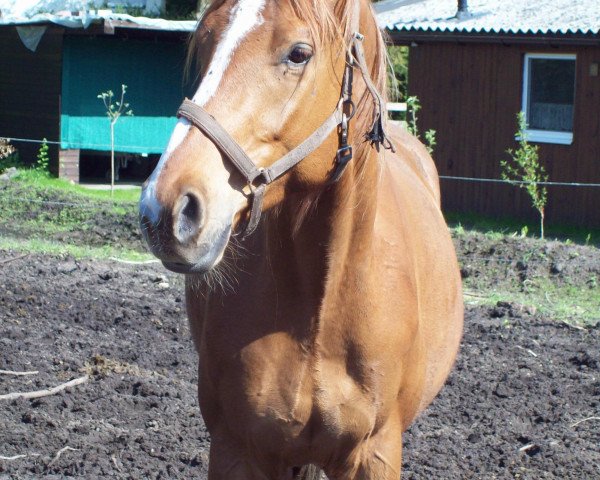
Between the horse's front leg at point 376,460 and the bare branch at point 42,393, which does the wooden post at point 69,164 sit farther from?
the horse's front leg at point 376,460

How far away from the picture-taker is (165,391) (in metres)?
5.22

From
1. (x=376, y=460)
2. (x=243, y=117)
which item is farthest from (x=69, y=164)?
(x=243, y=117)

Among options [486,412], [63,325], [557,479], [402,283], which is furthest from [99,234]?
[402,283]

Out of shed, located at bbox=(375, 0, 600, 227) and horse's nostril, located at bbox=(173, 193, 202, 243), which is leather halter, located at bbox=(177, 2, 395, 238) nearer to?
horse's nostril, located at bbox=(173, 193, 202, 243)

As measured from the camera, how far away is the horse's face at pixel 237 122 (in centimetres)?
202

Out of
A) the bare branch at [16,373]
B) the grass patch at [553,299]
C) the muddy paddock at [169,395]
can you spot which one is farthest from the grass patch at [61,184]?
the bare branch at [16,373]

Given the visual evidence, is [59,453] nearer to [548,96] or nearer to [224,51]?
[224,51]

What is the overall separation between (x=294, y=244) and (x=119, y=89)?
13.9m

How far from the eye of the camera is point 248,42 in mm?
2191

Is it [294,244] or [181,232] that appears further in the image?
[294,244]

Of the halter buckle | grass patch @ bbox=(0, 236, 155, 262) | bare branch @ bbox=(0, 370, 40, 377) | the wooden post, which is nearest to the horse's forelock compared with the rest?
the halter buckle

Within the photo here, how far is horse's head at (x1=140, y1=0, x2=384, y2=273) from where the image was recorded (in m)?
2.03

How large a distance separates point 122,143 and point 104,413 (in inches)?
445

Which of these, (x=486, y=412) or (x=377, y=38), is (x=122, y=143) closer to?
(x=486, y=412)
